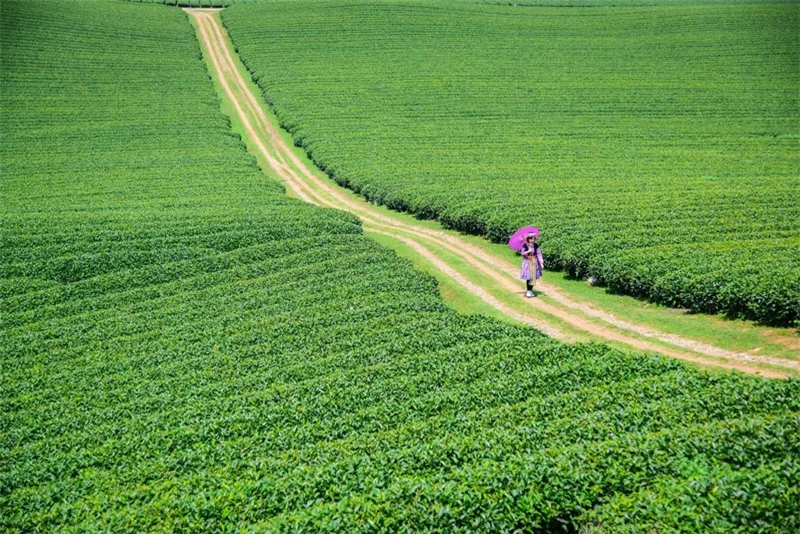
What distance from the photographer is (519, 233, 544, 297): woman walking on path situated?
84.4 ft

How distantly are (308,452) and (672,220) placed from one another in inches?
833

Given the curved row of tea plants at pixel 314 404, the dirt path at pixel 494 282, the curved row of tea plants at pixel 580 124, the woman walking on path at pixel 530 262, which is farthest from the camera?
the curved row of tea plants at pixel 580 124

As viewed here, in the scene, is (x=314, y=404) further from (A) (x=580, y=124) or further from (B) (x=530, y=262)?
A: (A) (x=580, y=124)

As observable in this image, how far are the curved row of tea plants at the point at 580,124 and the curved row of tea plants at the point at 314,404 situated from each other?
6.54 meters

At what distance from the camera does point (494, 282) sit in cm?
2827

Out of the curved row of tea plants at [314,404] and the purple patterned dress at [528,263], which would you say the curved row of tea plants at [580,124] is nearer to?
the purple patterned dress at [528,263]

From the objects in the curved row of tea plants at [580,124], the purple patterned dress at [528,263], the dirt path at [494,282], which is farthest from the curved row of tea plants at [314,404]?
the curved row of tea plants at [580,124]

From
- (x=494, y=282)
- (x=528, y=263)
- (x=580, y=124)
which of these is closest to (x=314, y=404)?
(x=528, y=263)

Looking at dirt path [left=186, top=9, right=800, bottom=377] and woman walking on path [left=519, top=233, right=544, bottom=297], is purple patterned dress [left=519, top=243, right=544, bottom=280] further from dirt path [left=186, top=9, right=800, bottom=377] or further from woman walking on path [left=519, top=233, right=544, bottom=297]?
dirt path [left=186, top=9, right=800, bottom=377]

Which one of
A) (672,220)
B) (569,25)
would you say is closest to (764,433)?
(672,220)

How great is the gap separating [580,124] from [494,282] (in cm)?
3581

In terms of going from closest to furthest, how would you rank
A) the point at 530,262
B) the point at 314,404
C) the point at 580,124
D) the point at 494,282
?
the point at 314,404 → the point at 530,262 → the point at 494,282 → the point at 580,124

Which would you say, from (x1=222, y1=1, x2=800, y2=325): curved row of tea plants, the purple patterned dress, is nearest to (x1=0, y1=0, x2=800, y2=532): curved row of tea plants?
the purple patterned dress

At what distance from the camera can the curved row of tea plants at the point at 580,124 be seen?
2736 cm
